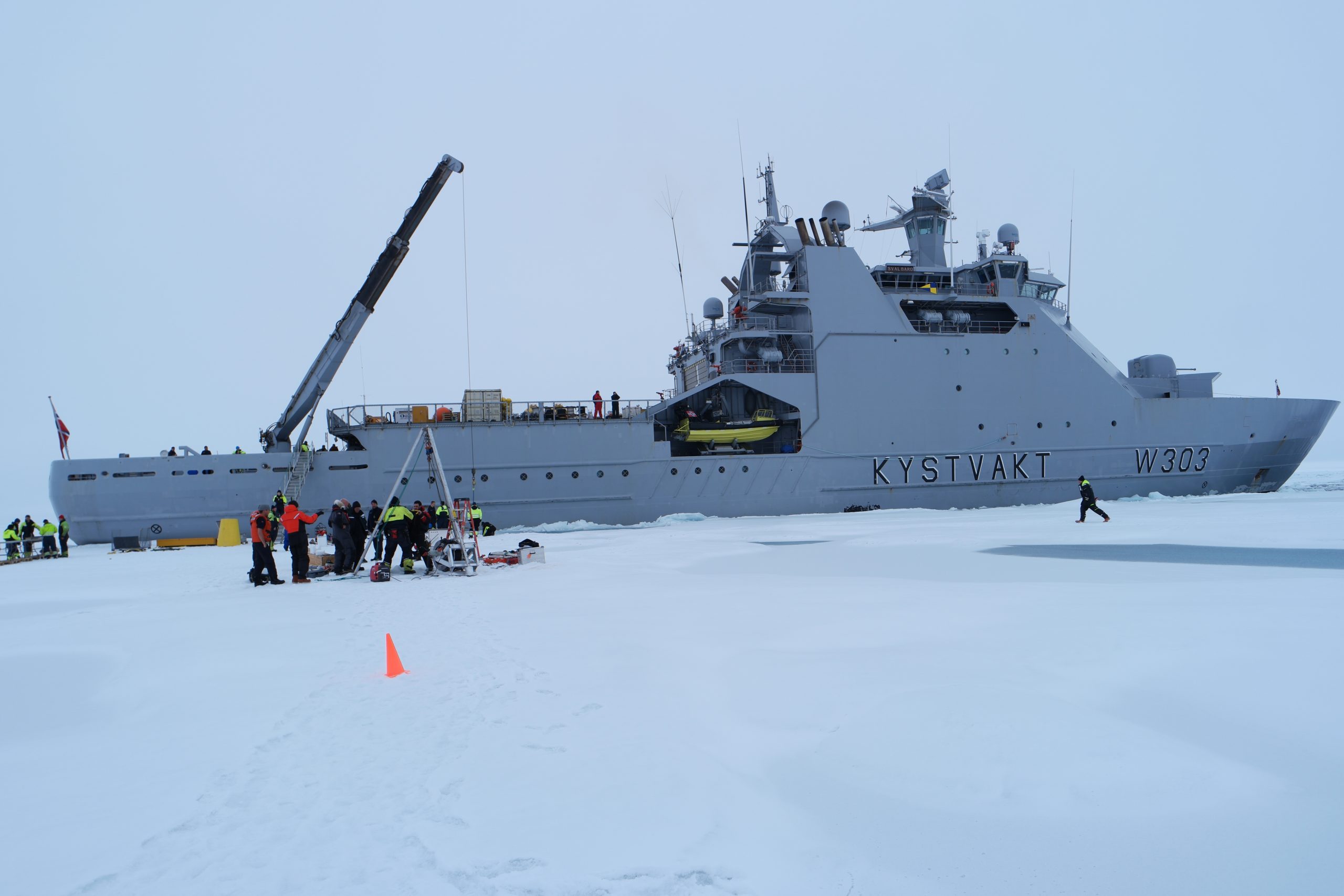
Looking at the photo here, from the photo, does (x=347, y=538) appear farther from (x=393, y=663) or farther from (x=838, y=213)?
(x=838, y=213)

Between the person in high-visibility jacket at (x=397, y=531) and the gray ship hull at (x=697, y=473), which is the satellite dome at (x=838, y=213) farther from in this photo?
the person in high-visibility jacket at (x=397, y=531)

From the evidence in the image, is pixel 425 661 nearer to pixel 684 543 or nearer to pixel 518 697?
pixel 518 697

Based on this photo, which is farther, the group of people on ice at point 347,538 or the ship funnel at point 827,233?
the ship funnel at point 827,233

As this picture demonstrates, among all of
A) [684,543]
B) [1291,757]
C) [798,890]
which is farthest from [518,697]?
[684,543]

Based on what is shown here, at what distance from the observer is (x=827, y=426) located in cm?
1919

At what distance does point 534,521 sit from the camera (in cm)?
1759

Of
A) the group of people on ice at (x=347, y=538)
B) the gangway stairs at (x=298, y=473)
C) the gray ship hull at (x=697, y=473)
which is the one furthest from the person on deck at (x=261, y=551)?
the gray ship hull at (x=697, y=473)

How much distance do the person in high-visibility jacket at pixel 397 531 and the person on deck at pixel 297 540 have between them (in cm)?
92

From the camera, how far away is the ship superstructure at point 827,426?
1678 cm

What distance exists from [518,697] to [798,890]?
2072 millimetres

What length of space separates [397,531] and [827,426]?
12.2 meters

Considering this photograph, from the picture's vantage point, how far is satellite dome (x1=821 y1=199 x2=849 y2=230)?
2083 cm

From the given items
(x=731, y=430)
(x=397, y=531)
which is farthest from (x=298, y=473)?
(x=731, y=430)

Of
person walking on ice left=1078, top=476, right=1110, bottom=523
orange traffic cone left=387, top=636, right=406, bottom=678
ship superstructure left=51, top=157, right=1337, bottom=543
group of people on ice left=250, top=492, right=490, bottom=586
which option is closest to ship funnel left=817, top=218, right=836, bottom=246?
ship superstructure left=51, top=157, right=1337, bottom=543
